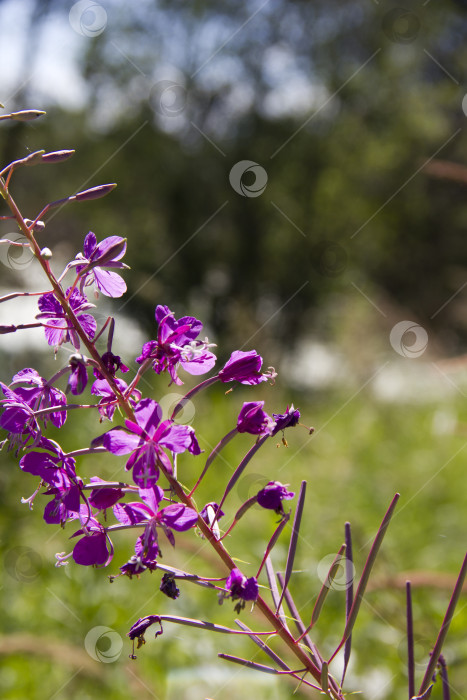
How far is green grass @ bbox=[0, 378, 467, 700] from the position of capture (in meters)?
1.88

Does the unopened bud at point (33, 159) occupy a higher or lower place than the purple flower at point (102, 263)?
higher

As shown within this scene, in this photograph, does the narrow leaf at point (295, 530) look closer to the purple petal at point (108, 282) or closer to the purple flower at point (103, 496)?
the purple flower at point (103, 496)

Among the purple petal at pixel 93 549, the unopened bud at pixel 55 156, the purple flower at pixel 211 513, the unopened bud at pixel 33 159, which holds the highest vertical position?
A: the unopened bud at pixel 55 156

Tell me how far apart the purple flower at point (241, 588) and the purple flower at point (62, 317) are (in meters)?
0.30

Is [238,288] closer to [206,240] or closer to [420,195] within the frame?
[206,240]

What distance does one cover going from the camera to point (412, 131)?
8.75 metres

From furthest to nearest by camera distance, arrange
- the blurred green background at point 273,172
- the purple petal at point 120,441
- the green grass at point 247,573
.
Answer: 1. the blurred green background at point 273,172
2. the green grass at point 247,573
3. the purple petal at point 120,441

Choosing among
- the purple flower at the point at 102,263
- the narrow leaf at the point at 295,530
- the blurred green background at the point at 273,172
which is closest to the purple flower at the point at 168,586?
the narrow leaf at the point at 295,530

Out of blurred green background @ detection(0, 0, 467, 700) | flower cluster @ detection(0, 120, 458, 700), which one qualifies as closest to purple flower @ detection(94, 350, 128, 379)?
flower cluster @ detection(0, 120, 458, 700)

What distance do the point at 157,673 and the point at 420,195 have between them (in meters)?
9.32

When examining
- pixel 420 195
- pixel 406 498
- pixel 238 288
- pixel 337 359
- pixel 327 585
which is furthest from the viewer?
pixel 420 195

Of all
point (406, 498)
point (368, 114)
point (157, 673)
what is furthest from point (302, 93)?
point (157, 673)

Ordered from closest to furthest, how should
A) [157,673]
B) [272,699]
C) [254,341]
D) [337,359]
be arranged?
[272,699], [157,673], [254,341], [337,359]

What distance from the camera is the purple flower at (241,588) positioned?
2.26ft
